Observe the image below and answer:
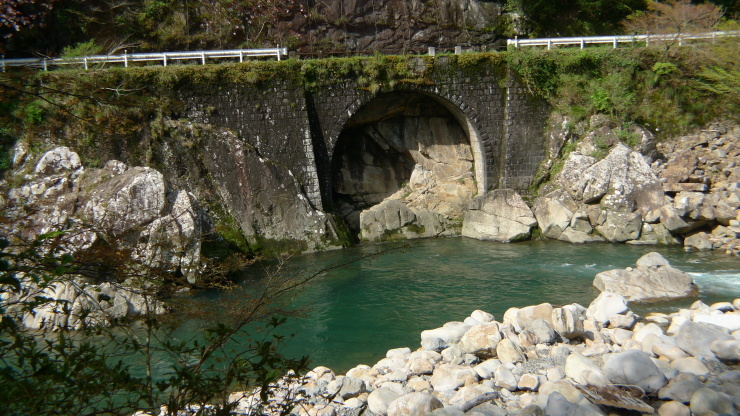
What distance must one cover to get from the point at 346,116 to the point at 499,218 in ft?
17.8

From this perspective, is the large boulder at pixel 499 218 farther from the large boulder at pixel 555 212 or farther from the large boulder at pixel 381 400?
the large boulder at pixel 381 400

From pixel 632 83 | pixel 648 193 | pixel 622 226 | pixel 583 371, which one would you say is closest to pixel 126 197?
pixel 583 371

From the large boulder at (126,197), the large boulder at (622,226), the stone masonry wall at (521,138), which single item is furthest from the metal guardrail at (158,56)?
the large boulder at (622,226)

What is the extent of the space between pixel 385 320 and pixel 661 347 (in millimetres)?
4495

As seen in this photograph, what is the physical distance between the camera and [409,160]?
Result: 18500mm

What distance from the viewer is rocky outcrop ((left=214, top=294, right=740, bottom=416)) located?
234 inches

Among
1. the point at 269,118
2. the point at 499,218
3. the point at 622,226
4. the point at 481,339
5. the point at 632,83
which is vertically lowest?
the point at 481,339

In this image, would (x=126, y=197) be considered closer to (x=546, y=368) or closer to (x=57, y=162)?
(x=57, y=162)

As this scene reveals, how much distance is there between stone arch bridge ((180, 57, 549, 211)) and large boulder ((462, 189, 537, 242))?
1.87 feet

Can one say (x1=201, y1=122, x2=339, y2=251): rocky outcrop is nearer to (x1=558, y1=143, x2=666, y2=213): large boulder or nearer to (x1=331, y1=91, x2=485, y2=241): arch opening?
(x1=331, y1=91, x2=485, y2=241): arch opening

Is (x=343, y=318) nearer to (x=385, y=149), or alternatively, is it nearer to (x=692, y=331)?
(x=692, y=331)

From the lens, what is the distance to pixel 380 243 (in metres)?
16.2

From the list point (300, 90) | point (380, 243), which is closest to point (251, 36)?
point (300, 90)

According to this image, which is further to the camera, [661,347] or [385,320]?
[385,320]
